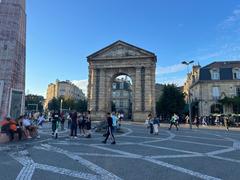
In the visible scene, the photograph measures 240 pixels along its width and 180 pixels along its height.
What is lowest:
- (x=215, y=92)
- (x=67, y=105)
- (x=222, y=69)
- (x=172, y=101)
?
(x=67, y=105)

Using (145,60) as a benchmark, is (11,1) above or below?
below

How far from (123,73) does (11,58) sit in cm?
4169

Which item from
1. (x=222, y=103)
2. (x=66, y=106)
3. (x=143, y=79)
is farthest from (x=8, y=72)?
(x=66, y=106)

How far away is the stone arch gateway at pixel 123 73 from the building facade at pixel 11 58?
37304 millimetres

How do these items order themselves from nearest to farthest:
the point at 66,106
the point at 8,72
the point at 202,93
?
the point at 8,72
the point at 202,93
the point at 66,106

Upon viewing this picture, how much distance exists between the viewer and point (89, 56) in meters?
58.4

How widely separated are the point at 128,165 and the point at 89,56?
51328 mm

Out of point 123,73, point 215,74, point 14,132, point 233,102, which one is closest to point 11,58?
point 14,132

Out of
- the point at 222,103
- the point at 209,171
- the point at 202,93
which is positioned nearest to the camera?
the point at 209,171

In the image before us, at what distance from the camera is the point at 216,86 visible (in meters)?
54.8

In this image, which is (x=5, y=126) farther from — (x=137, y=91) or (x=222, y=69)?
(x=222, y=69)

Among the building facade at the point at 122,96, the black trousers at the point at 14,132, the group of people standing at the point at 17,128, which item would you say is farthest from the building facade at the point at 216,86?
the building facade at the point at 122,96

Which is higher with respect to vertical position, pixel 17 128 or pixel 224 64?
pixel 224 64

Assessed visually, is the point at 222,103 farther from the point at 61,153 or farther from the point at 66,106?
the point at 66,106
